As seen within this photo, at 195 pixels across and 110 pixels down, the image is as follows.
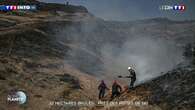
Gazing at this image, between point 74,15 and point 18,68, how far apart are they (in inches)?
1589

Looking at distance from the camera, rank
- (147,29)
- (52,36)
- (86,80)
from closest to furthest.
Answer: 1. (86,80)
2. (52,36)
3. (147,29)

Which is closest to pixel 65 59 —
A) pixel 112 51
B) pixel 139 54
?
pixel 139 54

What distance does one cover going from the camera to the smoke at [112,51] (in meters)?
43.7

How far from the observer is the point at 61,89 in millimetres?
29188

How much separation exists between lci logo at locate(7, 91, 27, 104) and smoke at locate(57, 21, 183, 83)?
48.0 ft

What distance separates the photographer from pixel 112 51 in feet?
196

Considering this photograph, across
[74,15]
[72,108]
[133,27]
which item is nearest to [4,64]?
[72,108]

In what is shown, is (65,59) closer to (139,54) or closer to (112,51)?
(139,54)

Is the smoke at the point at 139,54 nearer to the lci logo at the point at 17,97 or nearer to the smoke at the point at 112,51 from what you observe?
the smoke at the point at 112,51

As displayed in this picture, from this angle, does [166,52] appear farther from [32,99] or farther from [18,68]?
[32,99]

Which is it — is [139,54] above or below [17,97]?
below

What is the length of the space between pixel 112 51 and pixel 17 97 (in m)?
36.0

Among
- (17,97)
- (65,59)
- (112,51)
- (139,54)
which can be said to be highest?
(65,59)

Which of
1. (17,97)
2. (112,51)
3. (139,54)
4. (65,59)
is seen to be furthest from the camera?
(112,51)
